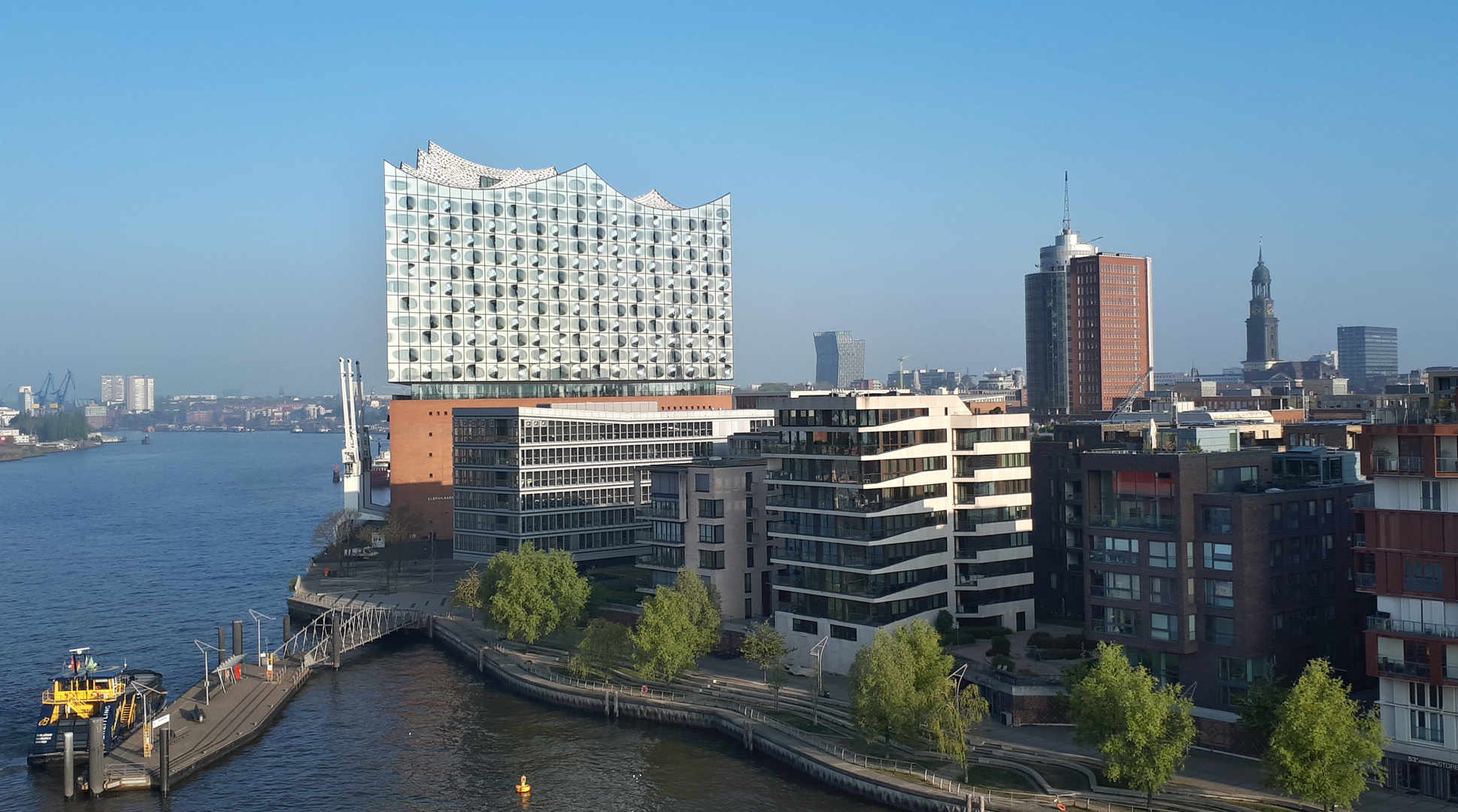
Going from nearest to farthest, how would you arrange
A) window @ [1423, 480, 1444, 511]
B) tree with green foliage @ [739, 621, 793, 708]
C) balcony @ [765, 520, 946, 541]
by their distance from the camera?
window @ [1423, 480, 1444, 511] → tree with green foliage @ [739, 621, 793, 708] → balcony @ [765, 520, 946, 541]

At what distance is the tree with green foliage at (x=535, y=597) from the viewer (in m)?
95.3

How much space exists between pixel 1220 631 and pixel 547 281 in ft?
366

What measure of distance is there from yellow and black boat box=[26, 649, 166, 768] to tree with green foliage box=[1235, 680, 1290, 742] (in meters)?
64.2

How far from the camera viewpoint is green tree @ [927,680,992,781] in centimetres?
6344

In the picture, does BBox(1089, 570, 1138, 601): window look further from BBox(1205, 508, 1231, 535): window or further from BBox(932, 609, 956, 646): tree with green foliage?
BBox(932, 609, 956, 646): tree with green foliage

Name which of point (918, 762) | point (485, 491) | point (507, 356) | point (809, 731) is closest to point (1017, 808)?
point (918, 762)

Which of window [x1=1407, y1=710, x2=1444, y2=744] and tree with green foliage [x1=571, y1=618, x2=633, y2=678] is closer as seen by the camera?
window [x1=1407, y1=710, x2=1444, y2=744]

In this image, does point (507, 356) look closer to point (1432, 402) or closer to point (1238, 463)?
point (1238, 463)

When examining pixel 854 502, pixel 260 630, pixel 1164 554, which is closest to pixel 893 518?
pixel 854 502

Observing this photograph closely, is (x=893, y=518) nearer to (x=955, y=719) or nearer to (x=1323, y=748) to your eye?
(x=955, y=719)

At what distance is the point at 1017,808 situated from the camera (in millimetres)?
58219

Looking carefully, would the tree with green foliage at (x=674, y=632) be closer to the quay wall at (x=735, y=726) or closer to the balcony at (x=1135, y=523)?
the quay wall at (x=735, y=726)

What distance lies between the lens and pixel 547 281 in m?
161

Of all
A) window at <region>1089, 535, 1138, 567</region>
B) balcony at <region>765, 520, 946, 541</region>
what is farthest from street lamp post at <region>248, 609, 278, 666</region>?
window at <region>1089, 535, 1138, 567</region>
